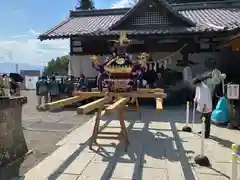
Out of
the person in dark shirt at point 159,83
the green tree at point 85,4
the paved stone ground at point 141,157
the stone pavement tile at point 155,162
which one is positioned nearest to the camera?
the paved stone ground at point 141,157

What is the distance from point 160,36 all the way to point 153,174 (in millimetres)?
7098

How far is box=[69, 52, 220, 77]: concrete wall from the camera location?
1058cm

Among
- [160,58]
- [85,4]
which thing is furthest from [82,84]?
[85,4]

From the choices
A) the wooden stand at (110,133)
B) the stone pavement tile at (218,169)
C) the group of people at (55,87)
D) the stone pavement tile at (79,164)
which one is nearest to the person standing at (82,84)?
the group of people at (55,87)

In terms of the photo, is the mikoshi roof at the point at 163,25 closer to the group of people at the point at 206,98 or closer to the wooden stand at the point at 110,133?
the group of people at the point at 206,98

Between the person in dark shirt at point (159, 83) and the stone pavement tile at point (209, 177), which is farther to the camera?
the person in dark shirt at point (159, 83)

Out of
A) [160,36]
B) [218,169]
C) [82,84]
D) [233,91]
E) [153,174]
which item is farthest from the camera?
[82,84]

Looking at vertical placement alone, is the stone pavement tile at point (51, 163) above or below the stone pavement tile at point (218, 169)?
above

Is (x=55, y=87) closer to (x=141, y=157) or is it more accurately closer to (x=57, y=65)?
(x=141, y=157)

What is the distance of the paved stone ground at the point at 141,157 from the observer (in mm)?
3535

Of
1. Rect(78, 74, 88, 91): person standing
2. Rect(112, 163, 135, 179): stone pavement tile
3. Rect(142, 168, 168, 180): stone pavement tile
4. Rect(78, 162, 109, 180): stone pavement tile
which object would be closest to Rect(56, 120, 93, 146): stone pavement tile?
Rect(78, 162, 109, 180): stone pavement tile

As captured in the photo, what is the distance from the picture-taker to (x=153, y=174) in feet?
11.7

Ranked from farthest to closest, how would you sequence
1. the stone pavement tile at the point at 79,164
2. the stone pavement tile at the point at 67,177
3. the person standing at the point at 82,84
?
the person standing at the point at 82,84 → the stone pavement tile at the point at 79,164 → the stone pavement tile at the point at 67,177

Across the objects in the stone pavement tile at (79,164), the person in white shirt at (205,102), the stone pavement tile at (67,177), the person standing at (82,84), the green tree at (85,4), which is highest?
the green tree at (85,4)
